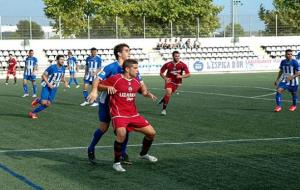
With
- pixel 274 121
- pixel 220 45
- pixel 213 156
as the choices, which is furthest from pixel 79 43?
pixel 213 156

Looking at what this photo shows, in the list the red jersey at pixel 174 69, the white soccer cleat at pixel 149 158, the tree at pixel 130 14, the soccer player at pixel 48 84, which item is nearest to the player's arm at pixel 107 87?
the white soccer cleat at pixel 149 158

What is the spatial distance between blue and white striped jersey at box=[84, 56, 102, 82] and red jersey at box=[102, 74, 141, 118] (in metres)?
12.1

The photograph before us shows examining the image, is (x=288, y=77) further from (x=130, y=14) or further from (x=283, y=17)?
(x=283, y=17)

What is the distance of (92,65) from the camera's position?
69.3 feet

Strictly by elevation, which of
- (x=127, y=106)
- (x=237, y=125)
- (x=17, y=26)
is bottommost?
(x=237, y=125)

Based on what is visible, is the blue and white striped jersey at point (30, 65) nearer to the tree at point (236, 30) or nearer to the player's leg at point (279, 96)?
the player's leg at point (279, 96)

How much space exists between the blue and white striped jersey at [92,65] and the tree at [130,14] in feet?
122

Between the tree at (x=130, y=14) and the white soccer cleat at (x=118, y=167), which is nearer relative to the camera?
the white soccer cleat at (x=118, y=167)

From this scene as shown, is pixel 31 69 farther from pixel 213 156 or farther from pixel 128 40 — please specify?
pixel 128 40

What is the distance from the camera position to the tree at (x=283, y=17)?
6400cm

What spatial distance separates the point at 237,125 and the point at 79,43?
4123cm

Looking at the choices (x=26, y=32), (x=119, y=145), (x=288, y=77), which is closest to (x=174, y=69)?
(x=288, y=77)

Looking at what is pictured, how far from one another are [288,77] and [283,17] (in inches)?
2575

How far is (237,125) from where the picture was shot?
46.3 ft
